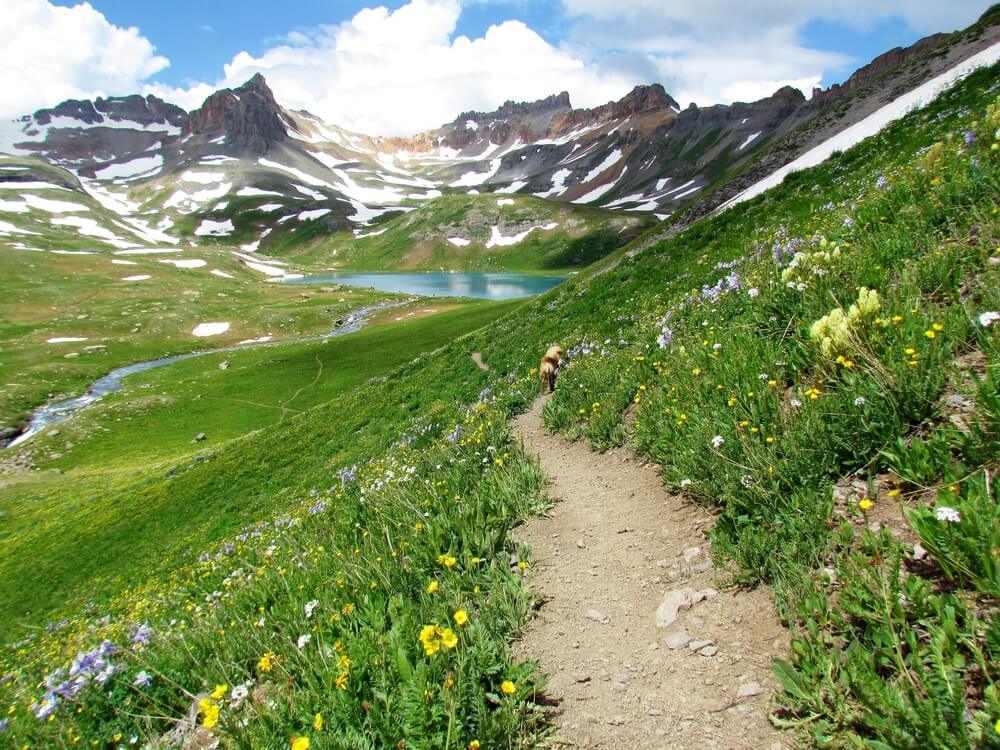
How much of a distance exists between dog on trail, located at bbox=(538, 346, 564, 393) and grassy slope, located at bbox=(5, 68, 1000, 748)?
12.6 feet

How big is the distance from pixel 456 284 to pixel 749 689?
564 ft

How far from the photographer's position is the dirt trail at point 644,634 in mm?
3264

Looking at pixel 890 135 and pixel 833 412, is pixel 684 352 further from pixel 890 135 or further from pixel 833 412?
pixel 890 135

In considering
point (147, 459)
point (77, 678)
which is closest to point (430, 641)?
point (77, 678)

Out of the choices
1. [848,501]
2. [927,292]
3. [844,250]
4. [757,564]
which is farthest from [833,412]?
[844,250]

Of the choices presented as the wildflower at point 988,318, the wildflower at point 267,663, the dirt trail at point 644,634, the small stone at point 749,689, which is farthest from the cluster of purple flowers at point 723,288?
the wildflower at point 267,663

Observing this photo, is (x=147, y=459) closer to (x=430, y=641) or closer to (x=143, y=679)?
(x=143, y=679)

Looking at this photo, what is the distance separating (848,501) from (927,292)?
2991mm

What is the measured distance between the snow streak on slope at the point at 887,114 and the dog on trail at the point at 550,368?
1798 centimetres

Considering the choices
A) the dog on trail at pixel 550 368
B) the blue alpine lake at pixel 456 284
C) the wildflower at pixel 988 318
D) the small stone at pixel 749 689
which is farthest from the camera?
the blue alpine lake at pixel 456 284

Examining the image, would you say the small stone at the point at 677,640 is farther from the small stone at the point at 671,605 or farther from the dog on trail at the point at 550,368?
the dog on trail at the point at 550,368

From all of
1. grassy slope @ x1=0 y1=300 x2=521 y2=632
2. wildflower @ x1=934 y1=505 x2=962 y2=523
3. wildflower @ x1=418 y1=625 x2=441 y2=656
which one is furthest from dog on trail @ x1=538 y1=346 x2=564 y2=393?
grassy slope @ x1=0 y1=300 x2=521 y2=632

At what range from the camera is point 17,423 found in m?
50.8

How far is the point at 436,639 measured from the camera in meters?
3.66
